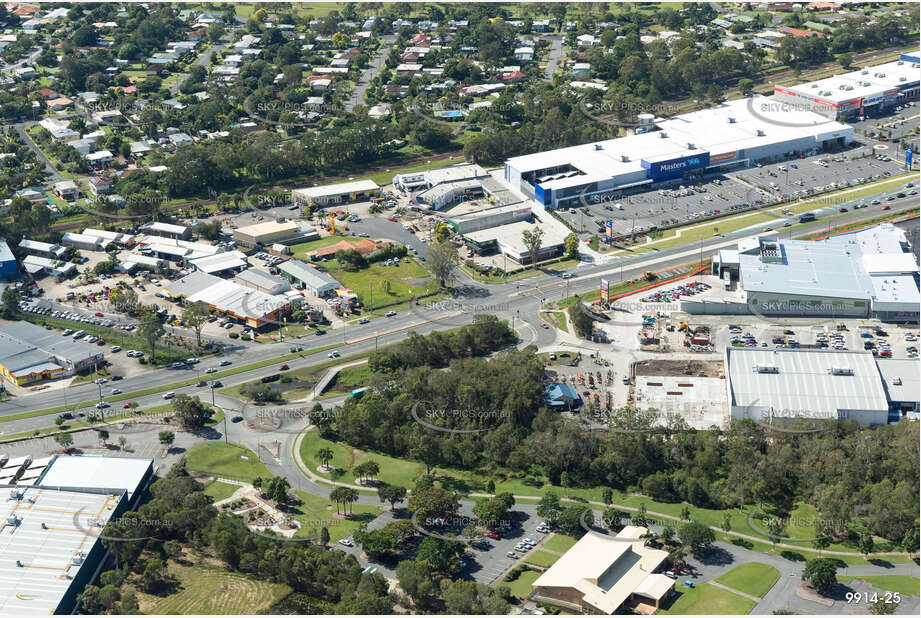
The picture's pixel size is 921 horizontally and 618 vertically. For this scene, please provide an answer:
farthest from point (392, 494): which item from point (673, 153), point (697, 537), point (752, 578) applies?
point (673, 153)

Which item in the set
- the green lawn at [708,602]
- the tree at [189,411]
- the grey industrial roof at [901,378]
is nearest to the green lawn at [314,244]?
the tree at [189,411]

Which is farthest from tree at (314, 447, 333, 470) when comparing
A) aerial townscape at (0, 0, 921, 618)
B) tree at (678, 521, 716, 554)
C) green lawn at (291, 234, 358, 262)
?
green lawn at (291, 234, 358, 262)

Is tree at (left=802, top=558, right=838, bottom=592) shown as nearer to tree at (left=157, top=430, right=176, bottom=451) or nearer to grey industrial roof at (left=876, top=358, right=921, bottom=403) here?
grey industrial roof at (left=876, top=358, right=921, bottom=403)

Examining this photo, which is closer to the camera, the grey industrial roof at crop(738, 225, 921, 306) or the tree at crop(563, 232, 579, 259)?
the grey industrial roof at crop(738, 225, 921, 306)

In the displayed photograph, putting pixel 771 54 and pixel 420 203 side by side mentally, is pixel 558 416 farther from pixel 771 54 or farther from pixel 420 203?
pixel 771 54

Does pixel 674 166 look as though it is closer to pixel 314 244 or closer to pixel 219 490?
pixel 314 244

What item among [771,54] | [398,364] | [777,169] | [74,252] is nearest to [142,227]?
[74,252]
